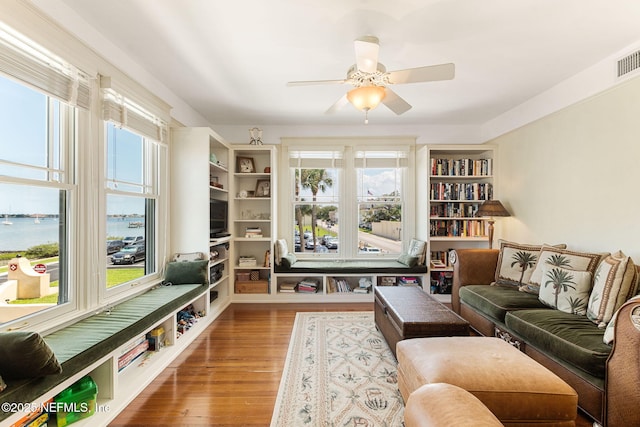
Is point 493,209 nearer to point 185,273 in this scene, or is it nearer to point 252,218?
point 252,218

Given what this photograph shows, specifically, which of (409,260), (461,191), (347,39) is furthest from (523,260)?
(347,39)

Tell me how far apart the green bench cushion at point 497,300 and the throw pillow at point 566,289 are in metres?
0.13

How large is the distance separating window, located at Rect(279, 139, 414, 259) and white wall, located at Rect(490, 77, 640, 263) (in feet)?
4.91

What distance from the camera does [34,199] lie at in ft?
5.89

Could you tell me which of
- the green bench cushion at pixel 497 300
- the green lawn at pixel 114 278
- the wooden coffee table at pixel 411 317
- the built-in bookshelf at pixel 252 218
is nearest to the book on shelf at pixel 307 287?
the built-in bookshelf at pixel 252 218

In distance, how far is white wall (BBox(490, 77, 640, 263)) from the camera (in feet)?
7.89

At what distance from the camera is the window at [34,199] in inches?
64.6

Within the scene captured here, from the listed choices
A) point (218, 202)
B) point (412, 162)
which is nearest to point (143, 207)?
point (218, 202)

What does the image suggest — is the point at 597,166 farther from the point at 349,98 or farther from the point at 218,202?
the point at 218,202

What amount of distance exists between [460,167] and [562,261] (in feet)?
6.93

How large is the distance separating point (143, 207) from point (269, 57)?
190 centimetres

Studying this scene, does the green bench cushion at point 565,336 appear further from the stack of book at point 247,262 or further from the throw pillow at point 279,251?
the stack of book at point 247,262

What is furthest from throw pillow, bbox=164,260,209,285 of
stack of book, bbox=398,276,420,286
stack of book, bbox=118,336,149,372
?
stack of book, bbox=398,276,420,286

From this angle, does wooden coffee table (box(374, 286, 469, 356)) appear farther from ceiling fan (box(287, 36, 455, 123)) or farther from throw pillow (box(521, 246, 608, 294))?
ceiling fan (box(287, 36, 455, 123))
